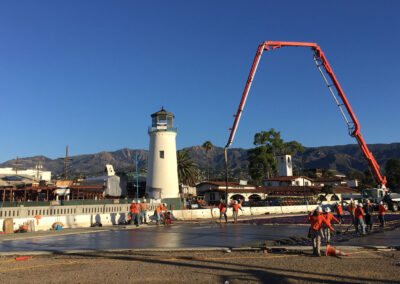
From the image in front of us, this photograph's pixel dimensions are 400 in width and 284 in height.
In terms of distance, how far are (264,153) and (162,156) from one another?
109 feet

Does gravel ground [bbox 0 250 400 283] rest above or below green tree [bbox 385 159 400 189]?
below

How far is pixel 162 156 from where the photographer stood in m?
40.4

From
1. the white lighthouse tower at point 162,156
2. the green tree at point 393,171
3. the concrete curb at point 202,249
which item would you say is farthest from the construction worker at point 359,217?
the green tree at point 393,171

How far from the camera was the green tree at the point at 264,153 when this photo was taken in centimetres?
6875

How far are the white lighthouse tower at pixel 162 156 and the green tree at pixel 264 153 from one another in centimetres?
3182

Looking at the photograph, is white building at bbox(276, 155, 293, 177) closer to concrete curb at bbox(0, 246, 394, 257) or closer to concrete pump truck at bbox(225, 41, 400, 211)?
concrete pump truck at bbox(225, 41, 400, 211)

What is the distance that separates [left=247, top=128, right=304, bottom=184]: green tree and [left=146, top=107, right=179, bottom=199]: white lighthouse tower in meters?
31.8

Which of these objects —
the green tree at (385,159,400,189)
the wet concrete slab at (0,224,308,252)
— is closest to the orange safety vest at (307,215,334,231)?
the wet concrete slab at (0,224,308,252)

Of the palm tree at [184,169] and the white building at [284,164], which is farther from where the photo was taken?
the white building at [284,164]

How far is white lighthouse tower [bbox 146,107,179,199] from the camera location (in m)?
40.1

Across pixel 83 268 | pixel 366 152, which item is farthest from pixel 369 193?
pixel 83 268

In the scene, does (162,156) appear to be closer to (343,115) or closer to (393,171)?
(343,115)

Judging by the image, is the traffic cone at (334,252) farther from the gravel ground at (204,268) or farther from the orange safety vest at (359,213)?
the orange safety vest at (359,213)

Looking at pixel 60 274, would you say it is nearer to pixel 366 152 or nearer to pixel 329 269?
pixel 329 269
